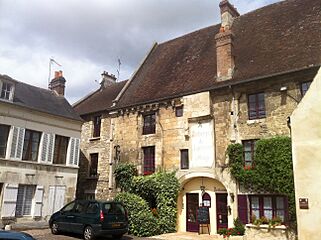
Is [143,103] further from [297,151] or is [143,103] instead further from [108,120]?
[297,151]

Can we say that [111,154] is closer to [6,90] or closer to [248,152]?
[6,90]

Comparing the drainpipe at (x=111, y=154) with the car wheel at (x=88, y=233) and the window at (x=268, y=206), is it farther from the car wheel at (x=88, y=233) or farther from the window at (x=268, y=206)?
the window at (x=268, y=206)

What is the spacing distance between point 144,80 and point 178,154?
5917 mm

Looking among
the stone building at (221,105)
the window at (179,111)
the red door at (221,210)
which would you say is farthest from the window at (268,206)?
the window at (179,111)

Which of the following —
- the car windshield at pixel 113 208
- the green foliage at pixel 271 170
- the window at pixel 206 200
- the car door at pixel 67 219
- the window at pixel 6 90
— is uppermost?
the window at pixel 6 90

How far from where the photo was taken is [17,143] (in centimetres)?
1504

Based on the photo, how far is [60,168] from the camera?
55.3 ft

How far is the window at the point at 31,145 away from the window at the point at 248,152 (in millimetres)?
9966

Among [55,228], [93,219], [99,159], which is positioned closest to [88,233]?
[93,219]

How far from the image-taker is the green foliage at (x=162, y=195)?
14426 mm

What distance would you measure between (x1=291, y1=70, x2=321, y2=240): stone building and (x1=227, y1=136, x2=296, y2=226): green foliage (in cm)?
201

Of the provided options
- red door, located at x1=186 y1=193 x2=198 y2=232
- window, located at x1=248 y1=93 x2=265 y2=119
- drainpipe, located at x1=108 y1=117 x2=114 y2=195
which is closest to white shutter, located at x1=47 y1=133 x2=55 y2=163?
drainpipe, located at x1=108 y1=117 x2=114 y2=195

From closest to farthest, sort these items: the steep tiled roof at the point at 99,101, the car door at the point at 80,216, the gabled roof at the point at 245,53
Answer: the car door at the point at 80,216 → the gabled roof at the point at 245,53 → the steep tiled roof at the point at 99,101

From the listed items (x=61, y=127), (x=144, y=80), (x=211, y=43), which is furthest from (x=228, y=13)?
(x=61, y=127)
